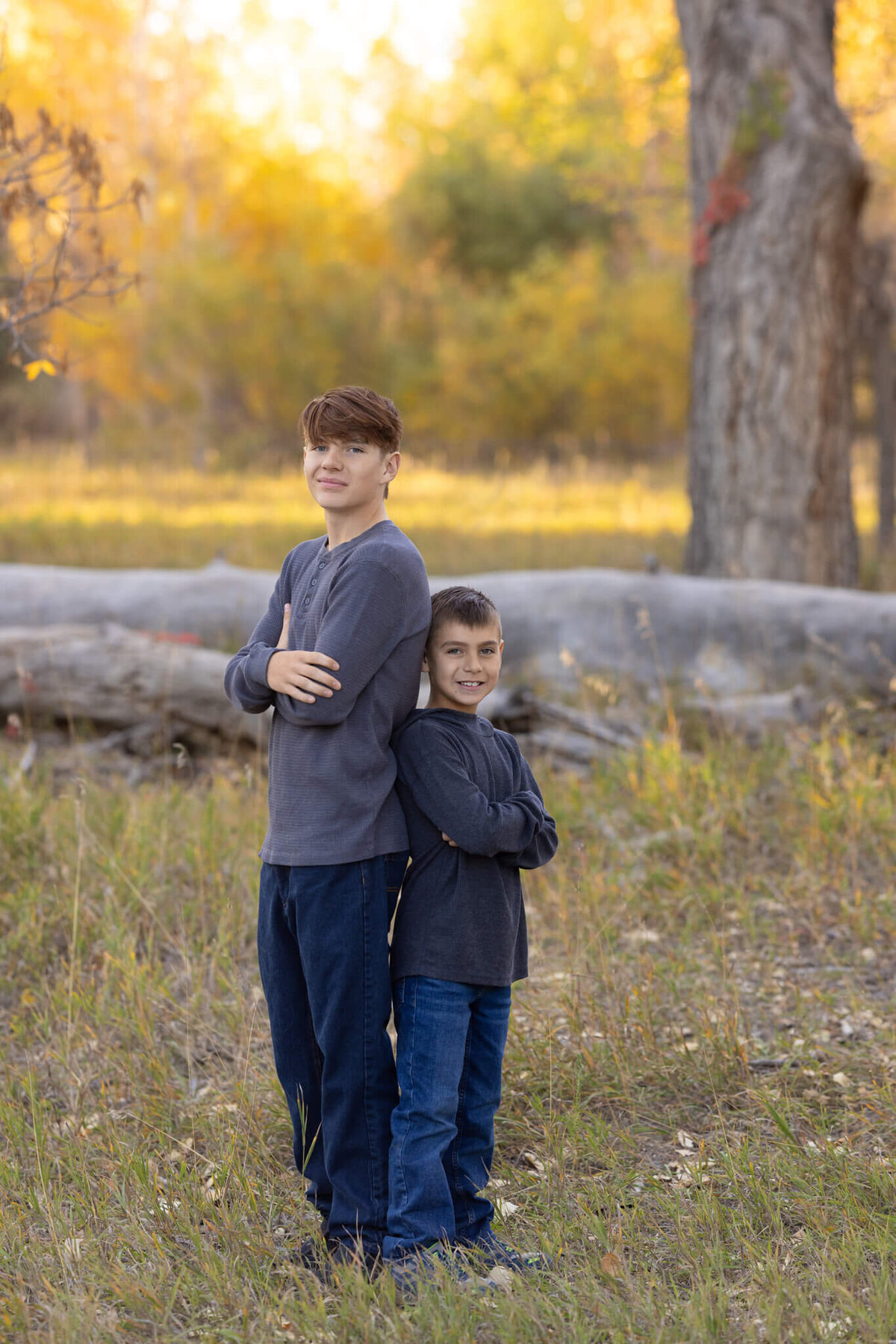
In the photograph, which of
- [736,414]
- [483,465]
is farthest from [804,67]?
[483,465]

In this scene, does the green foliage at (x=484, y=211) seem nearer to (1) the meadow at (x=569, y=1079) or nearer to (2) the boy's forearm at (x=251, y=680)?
(1) the meadow at (x=569, y=1079)

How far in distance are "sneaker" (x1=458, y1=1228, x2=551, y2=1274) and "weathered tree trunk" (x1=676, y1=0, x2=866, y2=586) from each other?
6.08m

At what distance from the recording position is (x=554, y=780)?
5.59 metres

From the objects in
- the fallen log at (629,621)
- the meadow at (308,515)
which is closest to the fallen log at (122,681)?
the fallen log at (629,621)

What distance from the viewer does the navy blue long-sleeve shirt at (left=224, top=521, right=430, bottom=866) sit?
237 cm

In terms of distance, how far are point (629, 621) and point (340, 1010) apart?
455cm

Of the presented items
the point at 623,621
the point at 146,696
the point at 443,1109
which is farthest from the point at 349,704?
the point at 623,621

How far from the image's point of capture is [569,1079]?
10.7ft

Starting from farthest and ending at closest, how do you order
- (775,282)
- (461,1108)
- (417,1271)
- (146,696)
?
(775,282), (146,696), (461,1108), (417,1271)

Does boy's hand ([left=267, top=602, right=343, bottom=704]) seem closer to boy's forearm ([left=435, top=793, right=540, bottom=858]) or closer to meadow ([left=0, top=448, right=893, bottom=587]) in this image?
boy's forearm ([left=435, top=793, right=540, bottom=858])

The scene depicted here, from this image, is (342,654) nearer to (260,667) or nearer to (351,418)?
(260,667)

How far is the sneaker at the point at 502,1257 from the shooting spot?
2.48m

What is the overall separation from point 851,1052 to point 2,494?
13.8 metres

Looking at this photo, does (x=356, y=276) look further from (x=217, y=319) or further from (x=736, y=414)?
(x=736, y=414)
